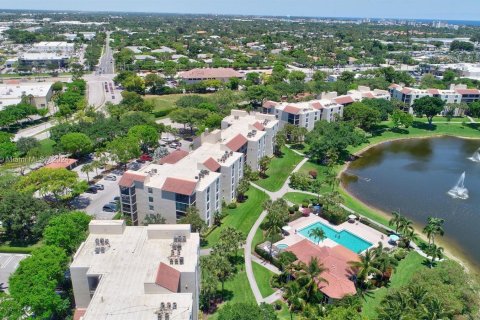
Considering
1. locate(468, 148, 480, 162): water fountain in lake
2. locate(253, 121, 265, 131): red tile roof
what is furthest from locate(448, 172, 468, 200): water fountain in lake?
locate(253, 121, 265, 131): red tile roof

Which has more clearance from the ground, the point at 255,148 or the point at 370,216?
the point at 255,148

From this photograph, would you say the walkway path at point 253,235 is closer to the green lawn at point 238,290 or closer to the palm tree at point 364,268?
the green lawn at point 238,290

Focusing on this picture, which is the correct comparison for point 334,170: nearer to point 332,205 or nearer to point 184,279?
point 332,205

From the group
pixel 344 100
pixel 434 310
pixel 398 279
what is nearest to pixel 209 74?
pixel 344 100

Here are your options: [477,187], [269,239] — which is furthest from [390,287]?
[477,187]

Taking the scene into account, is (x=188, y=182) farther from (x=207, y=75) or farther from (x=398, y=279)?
(x=207, y=75)
